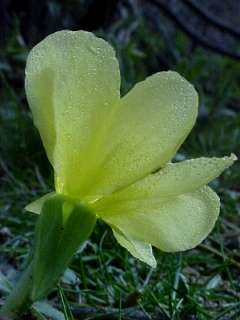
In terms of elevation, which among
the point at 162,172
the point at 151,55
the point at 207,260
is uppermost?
the point at 162,172

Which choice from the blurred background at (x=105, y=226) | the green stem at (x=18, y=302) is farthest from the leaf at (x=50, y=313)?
the green stem at (x=18, y=302)

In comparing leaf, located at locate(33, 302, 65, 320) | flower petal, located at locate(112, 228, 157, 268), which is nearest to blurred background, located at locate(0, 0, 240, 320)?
leaf, located at locate(33, 302, 65, 320)

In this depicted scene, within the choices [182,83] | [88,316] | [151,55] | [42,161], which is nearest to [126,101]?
[182,83]

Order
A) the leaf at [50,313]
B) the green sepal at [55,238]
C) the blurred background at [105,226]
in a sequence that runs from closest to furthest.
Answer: the green sepal at [55,238] < the leaf at [50,313] < the blurred background at [105,226]

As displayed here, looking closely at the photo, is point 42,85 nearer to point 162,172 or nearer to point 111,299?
point 162,172

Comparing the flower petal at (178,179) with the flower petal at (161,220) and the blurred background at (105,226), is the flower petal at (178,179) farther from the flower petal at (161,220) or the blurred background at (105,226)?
the blurred background at (105,226)

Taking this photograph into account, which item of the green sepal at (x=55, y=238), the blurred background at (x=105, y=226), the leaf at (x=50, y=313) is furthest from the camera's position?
the blurred background at (x=105, y=226)

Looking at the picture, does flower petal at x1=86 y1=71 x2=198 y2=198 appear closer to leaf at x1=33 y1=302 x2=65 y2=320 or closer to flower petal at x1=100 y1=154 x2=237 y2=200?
flower petal at x1=100 y1=154 x2=237 y2=200

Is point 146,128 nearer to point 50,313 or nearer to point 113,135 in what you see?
point 113,135
